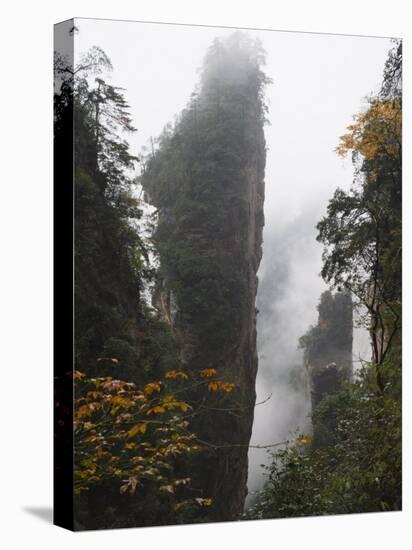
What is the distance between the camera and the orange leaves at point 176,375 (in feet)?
29.1

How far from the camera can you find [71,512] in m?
8.52

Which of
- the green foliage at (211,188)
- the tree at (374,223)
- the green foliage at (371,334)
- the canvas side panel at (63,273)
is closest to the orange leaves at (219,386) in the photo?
the green foliage at (211,188)

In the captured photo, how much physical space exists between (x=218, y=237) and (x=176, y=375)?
113 centimetres

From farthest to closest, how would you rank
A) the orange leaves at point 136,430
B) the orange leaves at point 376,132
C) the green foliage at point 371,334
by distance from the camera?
the orange leaves at point 376,132 → the green foliage at point 371,334 → the orange leaves at point 136,430

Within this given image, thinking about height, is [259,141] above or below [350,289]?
above

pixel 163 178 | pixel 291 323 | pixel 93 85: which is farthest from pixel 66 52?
pixel 291 323

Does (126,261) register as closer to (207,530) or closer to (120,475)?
(120,475)

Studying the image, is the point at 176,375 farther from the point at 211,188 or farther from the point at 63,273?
the point at 211,188

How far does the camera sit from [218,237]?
9148 mm

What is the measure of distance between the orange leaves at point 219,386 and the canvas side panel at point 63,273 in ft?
3.71

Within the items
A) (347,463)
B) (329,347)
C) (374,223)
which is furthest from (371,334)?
(347,463)

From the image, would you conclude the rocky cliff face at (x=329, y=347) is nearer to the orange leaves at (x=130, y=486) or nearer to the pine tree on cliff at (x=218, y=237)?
the pine tree on cliff at (x=218, y=237)

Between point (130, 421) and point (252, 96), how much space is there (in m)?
2.74

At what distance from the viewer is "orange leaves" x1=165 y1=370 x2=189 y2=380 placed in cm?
887
